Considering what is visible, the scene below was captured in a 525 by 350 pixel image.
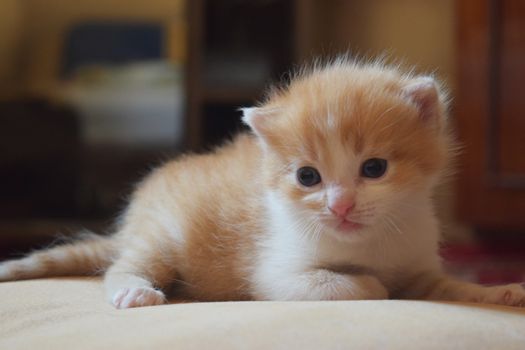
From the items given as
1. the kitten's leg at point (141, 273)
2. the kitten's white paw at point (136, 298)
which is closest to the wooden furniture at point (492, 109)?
the kitten's leg at point (141, 273)

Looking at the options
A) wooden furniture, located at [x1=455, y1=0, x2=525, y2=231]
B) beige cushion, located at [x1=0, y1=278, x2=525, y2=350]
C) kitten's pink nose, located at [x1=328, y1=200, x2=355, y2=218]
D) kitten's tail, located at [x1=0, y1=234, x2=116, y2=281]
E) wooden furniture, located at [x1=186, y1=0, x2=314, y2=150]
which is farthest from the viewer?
wooden furniture, located at [x1=186, y1=0, x2=314, y2=150]

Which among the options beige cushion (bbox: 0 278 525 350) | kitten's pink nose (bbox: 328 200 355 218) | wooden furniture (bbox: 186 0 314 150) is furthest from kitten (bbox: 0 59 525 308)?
wooden furniture (bbox: 186 0 314 150)

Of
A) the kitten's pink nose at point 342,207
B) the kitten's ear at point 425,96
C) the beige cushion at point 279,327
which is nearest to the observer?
the beige cushion at point 279,327

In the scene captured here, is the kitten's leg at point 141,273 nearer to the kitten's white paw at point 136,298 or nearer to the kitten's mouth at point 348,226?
the kitten's white paw at point 136,298

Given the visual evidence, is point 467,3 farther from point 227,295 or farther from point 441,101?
point 227,295

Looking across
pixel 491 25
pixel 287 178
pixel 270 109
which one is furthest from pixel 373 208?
pixel 491 25

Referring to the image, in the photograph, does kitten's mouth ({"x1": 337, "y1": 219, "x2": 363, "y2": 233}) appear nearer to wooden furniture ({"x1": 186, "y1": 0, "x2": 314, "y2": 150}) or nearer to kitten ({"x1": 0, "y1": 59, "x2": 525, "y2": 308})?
kitten ({"x1": 0, "y1": 59, "x2": 525, "y2": 308})

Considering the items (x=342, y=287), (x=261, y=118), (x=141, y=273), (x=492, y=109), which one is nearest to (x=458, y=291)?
(x=342, y=287)

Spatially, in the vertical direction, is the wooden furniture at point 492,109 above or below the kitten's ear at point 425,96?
below

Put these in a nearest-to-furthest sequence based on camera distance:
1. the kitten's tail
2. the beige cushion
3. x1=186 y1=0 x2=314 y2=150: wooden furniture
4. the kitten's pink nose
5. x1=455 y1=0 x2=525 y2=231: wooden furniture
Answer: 1. the beige cushion
2. the kitten's pink nose
3. the kitten's tail
4. x1=455 y1=0 x2=525 y2=231: wooden furniture
5. x1=186 y1=0 x2=314 y2=150: wooden furniture
